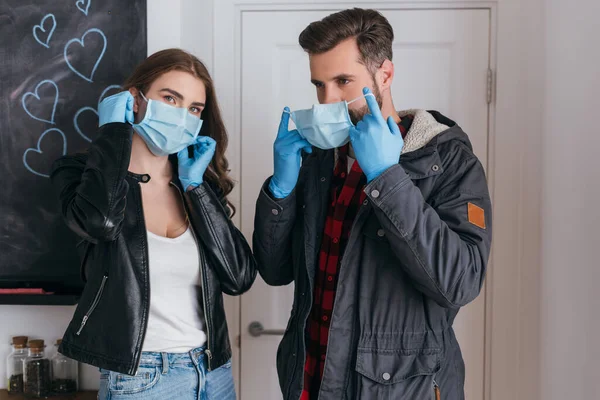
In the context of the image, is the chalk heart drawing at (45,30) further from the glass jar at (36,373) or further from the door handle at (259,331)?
the door handle at (259,331)

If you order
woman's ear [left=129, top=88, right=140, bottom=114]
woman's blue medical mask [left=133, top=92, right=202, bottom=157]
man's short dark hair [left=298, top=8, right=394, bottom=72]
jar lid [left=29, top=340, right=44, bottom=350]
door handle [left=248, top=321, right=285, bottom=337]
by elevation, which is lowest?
door handle [left=248, top=321, right=285, bottom=337]

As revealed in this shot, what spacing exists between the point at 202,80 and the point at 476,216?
2.59 feet

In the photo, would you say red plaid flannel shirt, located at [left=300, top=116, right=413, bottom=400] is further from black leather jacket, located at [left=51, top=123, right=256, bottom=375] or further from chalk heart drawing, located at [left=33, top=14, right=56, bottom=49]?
chalk heart drawing, located at [left=33, top=14, right=56, bottom=49]

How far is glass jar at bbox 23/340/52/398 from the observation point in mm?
1824

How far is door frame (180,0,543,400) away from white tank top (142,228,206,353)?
773 millimetres

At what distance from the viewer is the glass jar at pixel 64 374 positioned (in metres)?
1.88

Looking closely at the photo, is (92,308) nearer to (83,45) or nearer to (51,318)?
(51,318)

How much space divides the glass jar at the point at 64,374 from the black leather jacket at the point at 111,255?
498 mm

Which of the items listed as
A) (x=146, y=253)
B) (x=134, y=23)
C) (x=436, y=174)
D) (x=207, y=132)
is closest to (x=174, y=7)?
(x=134, y=23)

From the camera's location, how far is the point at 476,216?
133cm

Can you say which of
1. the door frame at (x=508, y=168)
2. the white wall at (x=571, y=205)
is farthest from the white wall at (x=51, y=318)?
the white wall at (x=571, y=205)

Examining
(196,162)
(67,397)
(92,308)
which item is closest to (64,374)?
(67,397)

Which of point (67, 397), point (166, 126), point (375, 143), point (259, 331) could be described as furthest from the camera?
point (259, 331)

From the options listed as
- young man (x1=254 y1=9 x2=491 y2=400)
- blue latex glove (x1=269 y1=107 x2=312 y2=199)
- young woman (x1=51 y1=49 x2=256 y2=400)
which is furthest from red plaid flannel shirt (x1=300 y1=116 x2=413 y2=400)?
young woman (x1=51 y1=49 x2=256 y2=400)
